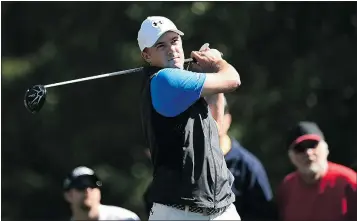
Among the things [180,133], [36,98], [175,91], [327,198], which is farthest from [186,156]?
[327,198]

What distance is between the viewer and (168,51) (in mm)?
5578

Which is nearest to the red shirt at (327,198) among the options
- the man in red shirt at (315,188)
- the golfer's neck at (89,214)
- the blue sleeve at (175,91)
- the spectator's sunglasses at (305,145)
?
the man in red shirt at (315,188)

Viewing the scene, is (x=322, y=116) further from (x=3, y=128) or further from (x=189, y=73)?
(x=189, y=73)

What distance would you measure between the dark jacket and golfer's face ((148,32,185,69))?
0.26 ft

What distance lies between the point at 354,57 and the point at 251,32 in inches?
54.3

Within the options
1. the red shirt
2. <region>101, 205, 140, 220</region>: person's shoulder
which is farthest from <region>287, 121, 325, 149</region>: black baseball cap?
<region>101, 205, 140, 220</region>: person's shoulder

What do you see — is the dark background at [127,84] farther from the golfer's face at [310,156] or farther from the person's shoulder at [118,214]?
the person's shoulder at [118,214]

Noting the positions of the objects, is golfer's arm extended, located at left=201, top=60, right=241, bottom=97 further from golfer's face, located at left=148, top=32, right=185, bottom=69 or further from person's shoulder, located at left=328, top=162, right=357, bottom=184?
person's shoulder, located at left=328, top=162, right=357, bottom=184

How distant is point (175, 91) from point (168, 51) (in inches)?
11.0

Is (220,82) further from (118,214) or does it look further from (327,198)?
(118,214)

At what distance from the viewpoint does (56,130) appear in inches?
600

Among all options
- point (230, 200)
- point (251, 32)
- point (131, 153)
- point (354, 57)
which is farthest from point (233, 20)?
point (230, 200)

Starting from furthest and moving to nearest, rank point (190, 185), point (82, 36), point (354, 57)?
point (82, 36) < point (354, 57) < point (190, 185)

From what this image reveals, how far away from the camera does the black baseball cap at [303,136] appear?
7480 millimetres
